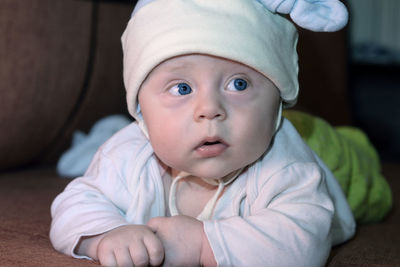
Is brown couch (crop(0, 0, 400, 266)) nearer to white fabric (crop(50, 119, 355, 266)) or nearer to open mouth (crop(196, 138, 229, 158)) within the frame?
white fabric (crop(50, 119, 355, 266))

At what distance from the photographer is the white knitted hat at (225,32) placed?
81cm

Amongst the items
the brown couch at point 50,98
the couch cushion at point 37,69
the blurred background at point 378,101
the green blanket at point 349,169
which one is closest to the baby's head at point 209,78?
the brown couch at point 50,98

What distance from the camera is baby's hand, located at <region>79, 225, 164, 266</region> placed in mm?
757

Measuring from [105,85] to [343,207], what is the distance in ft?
3.16

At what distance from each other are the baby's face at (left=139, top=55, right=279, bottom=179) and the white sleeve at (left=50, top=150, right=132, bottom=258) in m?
0.12

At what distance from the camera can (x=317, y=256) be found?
2.66 feet

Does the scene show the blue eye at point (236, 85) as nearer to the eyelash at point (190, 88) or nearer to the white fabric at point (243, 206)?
the eyelash at point (190, 88)

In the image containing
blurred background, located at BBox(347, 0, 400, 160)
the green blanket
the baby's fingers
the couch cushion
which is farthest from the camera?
blurred background, located at BBox(347, 0, 400, 160)

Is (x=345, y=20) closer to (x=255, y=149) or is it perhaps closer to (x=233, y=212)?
(x=255, y=149)

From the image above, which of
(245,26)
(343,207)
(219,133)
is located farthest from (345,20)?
(343,207)

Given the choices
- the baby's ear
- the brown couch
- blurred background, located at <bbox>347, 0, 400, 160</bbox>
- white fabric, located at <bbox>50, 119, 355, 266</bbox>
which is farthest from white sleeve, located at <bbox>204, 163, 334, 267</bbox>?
blurred background, located at <bbox>347, 0, 400, 160</bbox>

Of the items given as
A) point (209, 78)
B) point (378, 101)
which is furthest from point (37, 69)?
point (378, 101)

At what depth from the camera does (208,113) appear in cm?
79

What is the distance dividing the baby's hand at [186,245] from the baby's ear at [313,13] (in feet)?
1.16
